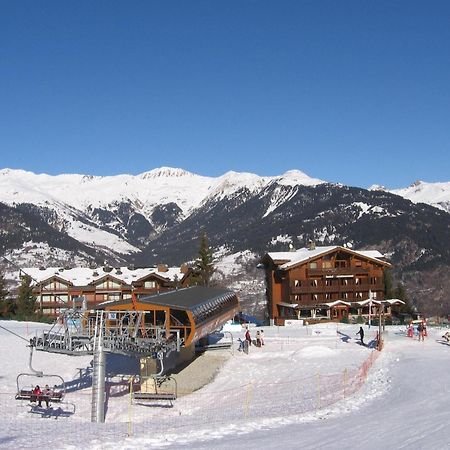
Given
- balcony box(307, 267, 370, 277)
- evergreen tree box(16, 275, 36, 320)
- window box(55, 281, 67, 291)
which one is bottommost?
evergreen tree box(16, 275, 36, 320)

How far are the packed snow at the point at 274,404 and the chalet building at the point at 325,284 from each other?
1068 inches

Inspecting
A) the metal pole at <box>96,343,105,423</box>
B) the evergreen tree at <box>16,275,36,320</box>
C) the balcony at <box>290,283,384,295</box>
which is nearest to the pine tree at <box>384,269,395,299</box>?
the balcony at <box>290,283,384,295</box>

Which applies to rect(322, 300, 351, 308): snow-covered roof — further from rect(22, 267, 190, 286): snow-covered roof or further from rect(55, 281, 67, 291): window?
rect(55, 281, 67, 291): window

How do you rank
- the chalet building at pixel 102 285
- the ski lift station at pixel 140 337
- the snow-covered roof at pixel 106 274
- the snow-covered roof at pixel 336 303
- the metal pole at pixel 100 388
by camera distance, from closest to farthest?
the metal pole at pixel 100 388 → the ski lift station at pixel 140 337 → the snow-covered roof at pixel 336 303 → the chalet building at pixel 102 285 → the snow-covered roof at pixel 106 274

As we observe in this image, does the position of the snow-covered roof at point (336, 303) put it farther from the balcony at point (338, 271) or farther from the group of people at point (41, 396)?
the group of people at point (41, 396)

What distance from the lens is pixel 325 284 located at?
245 feet

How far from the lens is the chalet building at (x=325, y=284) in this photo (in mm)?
73250

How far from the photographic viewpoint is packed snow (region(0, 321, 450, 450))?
747 inches

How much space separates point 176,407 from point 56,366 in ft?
36.9

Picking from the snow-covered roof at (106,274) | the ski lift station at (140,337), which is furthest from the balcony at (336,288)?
the ski lift station at (140,337)

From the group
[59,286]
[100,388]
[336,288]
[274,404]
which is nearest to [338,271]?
[336,288]

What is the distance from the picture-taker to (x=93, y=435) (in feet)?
63.7

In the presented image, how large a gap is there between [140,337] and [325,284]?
1805 inches

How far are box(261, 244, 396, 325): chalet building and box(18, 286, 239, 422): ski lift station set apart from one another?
3454cm
